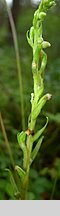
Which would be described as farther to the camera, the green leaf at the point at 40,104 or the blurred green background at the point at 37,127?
the blurred green background at the point at 37,127

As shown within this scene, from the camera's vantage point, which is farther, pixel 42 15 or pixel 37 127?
pixel 37 127

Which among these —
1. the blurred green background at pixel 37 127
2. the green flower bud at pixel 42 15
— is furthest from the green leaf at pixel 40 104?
the blurred green background at pixel 37 127

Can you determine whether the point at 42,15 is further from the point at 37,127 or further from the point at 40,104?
the point at 37,127

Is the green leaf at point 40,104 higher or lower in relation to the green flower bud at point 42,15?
lower

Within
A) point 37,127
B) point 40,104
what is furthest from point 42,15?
point 37,127

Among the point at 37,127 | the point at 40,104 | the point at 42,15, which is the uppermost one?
the point at 42,15

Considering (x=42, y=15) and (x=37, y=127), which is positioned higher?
(x=42, y=15)

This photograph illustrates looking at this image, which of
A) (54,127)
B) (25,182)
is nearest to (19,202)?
(25,182)

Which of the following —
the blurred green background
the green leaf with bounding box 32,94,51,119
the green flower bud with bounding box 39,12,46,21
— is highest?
the green flower bud with bounding box 39,12,46,21

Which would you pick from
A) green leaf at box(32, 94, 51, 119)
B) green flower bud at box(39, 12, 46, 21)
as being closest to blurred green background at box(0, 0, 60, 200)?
green leaf at box(32, 94, 51, 119)

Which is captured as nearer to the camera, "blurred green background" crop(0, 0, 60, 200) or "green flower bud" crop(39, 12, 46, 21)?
"green flower bud" crop(39, 12, 46, 21)

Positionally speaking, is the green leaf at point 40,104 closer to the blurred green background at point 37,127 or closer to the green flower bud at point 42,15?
the green flower bud at point 42,15

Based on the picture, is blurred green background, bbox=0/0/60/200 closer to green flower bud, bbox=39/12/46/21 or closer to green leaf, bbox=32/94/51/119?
green leaf, bbox=32/94/51/119
